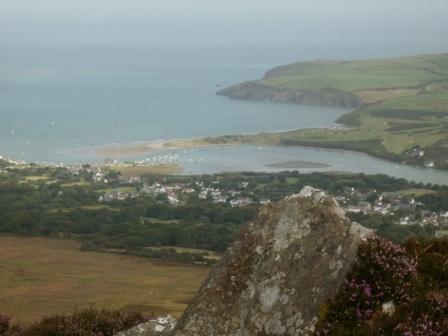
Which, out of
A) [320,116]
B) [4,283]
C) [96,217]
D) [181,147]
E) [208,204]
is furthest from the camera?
[320,116]

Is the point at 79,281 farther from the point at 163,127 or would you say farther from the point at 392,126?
the point at 392,126

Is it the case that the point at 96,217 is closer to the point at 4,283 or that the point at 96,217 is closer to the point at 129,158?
the point at 4,283

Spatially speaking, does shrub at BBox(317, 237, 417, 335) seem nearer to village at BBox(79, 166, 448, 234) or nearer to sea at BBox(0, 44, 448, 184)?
village at BBox(79, 166, 448, 234)

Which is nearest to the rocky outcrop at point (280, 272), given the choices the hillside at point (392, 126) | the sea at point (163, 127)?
the sea at point (163, 127)

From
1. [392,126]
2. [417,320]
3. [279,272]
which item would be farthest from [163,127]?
[417,320]

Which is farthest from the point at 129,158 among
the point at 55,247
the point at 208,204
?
the point at 55,247
